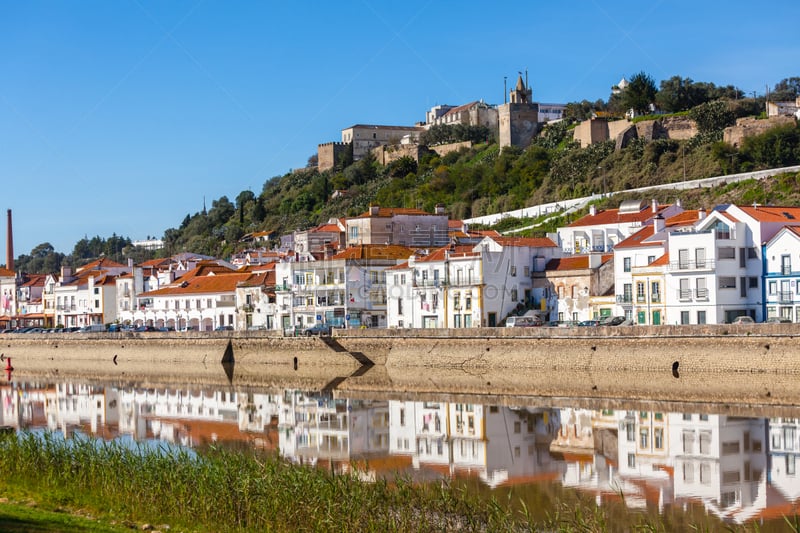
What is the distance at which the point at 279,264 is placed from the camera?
72.3 meters

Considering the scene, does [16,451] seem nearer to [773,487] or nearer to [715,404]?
[773,487]

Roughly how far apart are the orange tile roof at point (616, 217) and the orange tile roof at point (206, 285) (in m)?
23.5

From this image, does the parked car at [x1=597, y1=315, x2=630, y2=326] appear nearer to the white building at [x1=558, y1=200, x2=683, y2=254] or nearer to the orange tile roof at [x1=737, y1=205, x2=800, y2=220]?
the orange tile roof at [x1=737, y1=205, x2=800, y2=220]

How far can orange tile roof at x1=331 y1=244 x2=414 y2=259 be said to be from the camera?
224ft

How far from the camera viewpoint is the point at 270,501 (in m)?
20.0

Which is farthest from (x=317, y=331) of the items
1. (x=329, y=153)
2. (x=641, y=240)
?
(x=329, y=153)

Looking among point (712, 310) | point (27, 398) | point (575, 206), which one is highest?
point (575, 206)

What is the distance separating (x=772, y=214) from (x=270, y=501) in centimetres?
3776

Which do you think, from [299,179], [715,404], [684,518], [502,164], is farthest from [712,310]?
[299,179]

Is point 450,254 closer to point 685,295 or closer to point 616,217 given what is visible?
point 616,217

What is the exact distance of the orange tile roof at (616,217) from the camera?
66.0 metres

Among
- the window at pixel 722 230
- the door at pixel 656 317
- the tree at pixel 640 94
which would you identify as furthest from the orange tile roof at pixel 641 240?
the tree at pixel 640 94

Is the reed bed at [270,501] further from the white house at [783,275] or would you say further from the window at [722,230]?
the window at [722,230]

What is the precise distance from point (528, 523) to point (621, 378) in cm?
2488
